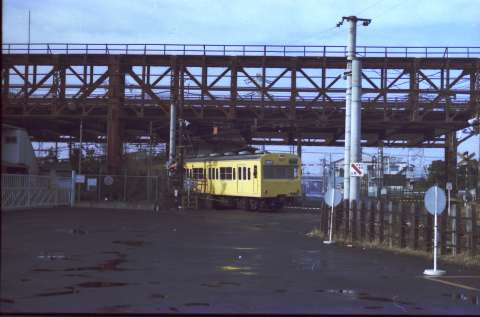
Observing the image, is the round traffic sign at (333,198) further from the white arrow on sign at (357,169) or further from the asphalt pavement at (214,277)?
the asphalt pavement at (214,277)

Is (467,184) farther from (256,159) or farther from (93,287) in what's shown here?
(93,287)

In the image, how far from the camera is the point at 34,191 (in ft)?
138

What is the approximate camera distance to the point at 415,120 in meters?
53.8

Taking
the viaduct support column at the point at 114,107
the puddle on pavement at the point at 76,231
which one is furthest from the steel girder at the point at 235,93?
the puddle on pavement at the point at 76,231

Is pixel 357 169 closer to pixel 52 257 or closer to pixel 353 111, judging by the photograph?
pixel 353 111

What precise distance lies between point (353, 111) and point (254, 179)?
1876cm

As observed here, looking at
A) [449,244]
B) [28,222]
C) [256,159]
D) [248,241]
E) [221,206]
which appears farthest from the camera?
[221,206]

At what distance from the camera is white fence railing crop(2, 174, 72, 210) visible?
3781 cm

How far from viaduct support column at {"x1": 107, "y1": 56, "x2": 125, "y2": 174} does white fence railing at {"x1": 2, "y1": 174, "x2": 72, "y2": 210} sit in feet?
19.4

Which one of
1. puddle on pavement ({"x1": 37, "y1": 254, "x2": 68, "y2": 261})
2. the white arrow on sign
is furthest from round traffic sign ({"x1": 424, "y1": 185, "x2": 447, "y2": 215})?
puddle on pavement ({"x1": 37, "y1": 254, "x2": 68, "y2": 261})

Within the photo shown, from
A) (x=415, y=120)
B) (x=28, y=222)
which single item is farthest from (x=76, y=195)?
(x=415, y=120)

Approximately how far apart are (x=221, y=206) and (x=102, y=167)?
1150 centimetres

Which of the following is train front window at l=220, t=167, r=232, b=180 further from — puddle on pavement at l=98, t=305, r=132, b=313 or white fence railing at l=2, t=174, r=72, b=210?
puddle on pavement at l=98, t=305, r=132, b=313

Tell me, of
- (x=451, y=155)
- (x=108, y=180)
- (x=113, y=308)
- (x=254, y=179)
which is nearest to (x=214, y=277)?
(x=113, y=308)
